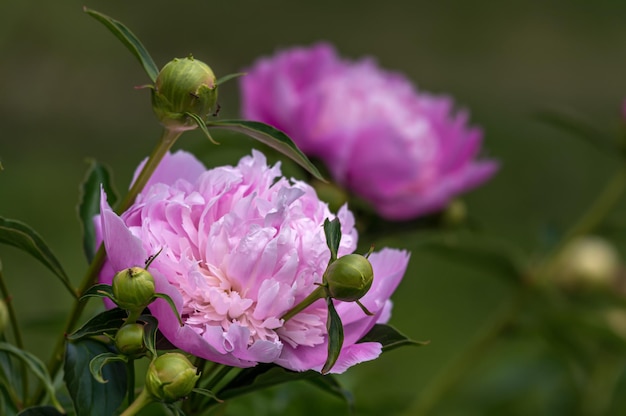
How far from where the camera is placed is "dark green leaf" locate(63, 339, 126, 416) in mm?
589

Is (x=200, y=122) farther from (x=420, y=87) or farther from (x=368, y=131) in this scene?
(x=420, y=87)

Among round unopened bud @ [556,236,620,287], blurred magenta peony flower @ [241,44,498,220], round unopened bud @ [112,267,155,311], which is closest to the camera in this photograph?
round unopened bud @ [112,267,155,311]

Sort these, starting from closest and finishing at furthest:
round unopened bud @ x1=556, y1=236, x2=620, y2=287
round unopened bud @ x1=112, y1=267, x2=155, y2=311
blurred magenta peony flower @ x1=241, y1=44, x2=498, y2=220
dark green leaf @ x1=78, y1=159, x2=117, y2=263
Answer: round unopened bud @ x1=112, y1=267, x2=155, y2=311 < dark green leaf @ x1=78, y1=159, x2=117, y2=263 < blurred magenta peony flower @ x1=241, y1=44, x2=498, y2=220 < round unopened bud @ x1=556, y1=236, x2=620, y2=287

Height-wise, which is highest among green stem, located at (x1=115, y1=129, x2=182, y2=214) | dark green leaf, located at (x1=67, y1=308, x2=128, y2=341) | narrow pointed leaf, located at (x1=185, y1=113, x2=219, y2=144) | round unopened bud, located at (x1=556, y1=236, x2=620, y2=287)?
narrow pointed leaf, located at (x1=185, y1=113, x2=219, y2=144)

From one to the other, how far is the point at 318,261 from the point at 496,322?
722mm

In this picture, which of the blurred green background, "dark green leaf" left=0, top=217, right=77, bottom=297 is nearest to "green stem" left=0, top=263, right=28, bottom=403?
"dark green leaf" left=0, top=217, right=77, bottom=297

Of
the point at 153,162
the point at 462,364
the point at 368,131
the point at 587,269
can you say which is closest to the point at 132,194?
the point at 153,162

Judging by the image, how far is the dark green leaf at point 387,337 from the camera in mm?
599

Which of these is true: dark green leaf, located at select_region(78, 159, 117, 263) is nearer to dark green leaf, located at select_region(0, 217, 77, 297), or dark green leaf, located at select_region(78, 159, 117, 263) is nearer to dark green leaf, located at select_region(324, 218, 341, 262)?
dark green leaf, located at select_region(0, 217, 77, 297)

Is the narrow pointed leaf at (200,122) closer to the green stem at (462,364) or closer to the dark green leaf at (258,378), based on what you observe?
the dark green leaf at (258,378)

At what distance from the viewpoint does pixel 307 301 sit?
1.92ft

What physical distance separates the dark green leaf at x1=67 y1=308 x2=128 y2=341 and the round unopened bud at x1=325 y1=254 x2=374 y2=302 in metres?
0.12

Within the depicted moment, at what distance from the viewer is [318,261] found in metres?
0.60

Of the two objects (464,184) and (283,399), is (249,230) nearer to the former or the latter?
(283,399)
